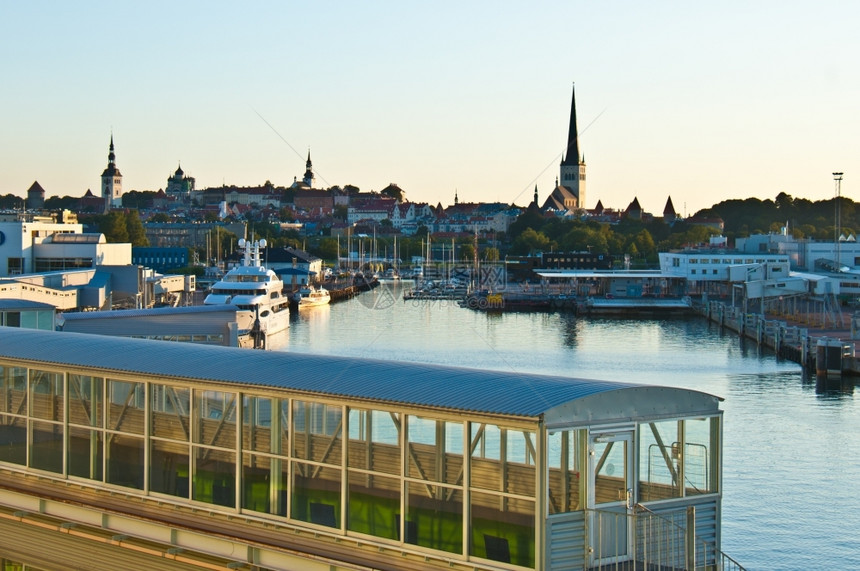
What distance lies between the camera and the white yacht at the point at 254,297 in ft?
175

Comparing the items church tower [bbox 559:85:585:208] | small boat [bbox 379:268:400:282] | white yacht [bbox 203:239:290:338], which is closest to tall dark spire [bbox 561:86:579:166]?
church tower [bbox 559:85:585:208]

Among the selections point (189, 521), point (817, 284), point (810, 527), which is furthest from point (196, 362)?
point (817, 284)

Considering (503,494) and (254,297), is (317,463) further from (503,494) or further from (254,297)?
(254,297)

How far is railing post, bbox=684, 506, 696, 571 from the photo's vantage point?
8.57m

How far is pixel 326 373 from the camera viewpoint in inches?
362

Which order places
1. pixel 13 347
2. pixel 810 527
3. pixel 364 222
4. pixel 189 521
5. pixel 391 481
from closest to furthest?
1. pixel 391 481
2. pixel 189 521
3. pixel 13 347
4. pixel 810 527
5. pixel 364 222

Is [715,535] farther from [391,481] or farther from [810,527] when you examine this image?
[810,527]

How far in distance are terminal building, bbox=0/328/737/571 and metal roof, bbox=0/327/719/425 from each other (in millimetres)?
22

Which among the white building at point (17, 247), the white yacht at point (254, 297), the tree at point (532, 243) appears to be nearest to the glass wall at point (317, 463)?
the white yacht at point (254, 297)

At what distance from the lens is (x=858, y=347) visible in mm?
45781

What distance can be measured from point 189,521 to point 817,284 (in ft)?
200

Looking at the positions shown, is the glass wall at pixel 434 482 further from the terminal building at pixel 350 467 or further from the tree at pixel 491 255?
the tree at pixel 491 255

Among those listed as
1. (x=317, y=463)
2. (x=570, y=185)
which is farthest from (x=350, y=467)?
(x=570, y=185)

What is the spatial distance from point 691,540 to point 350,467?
8.28 ft
